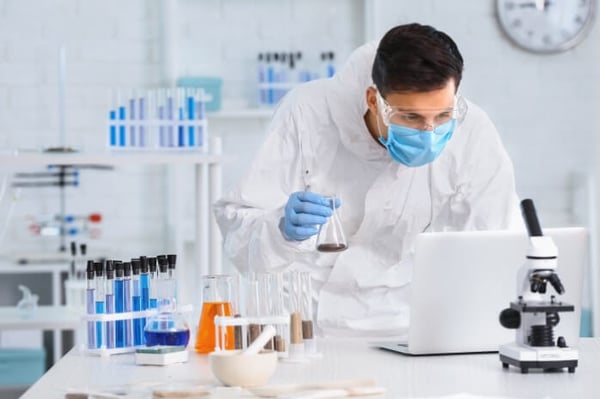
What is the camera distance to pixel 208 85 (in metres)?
4.81

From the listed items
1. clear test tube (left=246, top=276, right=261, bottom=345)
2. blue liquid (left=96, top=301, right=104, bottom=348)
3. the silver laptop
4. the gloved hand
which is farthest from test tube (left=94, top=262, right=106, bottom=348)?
the silver laptop

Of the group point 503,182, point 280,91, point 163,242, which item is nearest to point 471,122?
point 503,182

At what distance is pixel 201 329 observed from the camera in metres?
2.00

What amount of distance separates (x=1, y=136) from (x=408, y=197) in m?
3.08

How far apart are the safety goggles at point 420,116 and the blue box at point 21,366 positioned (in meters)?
2.22

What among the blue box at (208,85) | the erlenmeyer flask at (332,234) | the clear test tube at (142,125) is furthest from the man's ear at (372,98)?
the blue box at (208,85)

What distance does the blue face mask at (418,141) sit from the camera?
2164mm

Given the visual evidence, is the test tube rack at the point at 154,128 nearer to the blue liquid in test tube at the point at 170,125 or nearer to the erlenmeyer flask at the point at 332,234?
the blue liquid in test tube at the point at 170,125

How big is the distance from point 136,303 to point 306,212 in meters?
0.37

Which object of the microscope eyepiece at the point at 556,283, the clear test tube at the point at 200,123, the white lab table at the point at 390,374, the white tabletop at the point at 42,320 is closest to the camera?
the white lab table at the point at 390,374

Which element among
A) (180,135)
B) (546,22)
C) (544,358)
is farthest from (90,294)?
(546,22)

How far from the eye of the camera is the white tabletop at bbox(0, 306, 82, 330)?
11.1 ft

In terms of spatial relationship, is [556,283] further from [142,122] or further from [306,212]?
[142,122]

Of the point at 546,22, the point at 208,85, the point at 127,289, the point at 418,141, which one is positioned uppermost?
the point at 546,22
